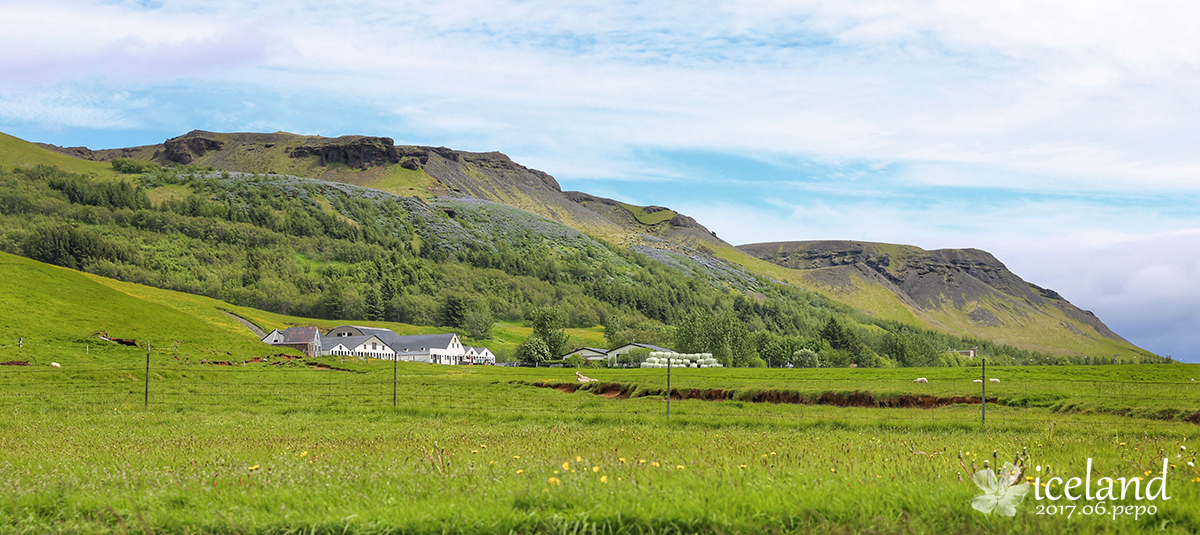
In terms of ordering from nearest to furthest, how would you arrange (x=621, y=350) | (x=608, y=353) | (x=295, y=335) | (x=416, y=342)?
(x=295, y=335) → (x=621, y=350) → (x=608, y=353) → (x=416, y=342)

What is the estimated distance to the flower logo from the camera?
27.7 ft

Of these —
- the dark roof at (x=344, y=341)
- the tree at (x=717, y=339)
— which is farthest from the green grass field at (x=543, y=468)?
the dark roof at (x=344, y=341)

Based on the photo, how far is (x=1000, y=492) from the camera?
8836 mm

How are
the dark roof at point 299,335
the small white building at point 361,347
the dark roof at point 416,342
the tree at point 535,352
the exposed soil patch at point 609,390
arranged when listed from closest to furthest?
the exposed soil patch at point 609,390
the tree at point 535,352
the dark roof at point 299,335
the small white building at point 361,347
the dark roof at point 416,342

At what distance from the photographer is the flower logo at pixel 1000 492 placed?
8453 millimetres

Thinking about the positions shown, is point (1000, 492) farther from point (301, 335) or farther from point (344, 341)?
point (344, 341)

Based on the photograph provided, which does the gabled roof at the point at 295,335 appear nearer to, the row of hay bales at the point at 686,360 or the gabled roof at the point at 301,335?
the gabled roof at the point at 301,335

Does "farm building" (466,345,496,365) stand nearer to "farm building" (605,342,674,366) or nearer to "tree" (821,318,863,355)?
"farm building" (605,342,674,366)

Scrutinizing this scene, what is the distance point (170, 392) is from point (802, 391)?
131ft

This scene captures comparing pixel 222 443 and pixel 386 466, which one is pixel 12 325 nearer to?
pixel 222 443

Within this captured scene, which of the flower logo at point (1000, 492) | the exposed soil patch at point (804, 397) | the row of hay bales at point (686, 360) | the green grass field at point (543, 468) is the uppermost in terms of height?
the flower logo at point (1000, 492)

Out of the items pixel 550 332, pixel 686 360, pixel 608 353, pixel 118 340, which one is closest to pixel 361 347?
pixel 550 332

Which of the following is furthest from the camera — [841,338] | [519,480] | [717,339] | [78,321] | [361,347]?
[841,338]

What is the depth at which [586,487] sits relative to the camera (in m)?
9.72
